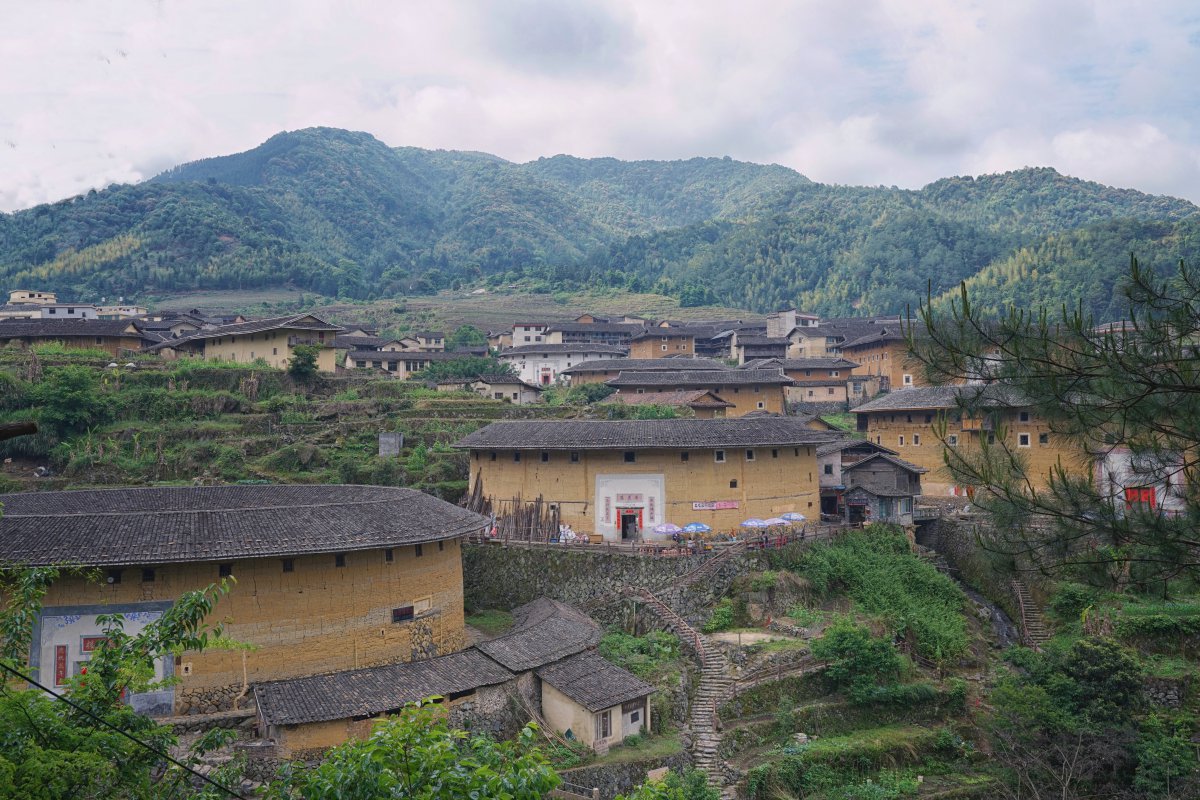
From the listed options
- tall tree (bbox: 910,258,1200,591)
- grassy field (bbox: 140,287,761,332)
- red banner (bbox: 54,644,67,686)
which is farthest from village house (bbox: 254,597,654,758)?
grassy field (bbox: 140,287,761,332)

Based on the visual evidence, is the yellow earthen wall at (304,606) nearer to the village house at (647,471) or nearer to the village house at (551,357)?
the village house at (647,471)

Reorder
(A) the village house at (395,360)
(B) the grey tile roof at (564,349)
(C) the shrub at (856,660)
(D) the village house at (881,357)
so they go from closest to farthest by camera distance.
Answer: (C) the shrub at (856,660) < (D) the village house at (881,357) < (A) the village house at (395,360) < (B) the grey tile roof at (564,349)

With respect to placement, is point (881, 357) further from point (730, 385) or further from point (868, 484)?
point (868, 484)

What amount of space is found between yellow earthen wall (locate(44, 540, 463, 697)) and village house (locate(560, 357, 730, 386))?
28915 millimetres

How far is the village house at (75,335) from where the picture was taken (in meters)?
45.3

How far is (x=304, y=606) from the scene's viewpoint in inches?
797

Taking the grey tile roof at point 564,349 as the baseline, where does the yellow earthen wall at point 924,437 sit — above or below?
below

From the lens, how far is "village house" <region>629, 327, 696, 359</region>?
67.8m

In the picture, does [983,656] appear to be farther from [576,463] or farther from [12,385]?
[12,385]

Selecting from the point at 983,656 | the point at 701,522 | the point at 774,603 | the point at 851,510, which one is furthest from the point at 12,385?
the point at 983,656

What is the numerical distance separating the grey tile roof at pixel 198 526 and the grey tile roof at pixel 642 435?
617 cm

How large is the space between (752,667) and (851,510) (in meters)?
12.5

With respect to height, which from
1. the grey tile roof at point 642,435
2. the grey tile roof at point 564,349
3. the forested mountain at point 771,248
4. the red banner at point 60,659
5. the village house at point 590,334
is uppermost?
the forested mountain at point 771,248

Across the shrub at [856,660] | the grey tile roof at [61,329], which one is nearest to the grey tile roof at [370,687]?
the shrub at [856,660]
